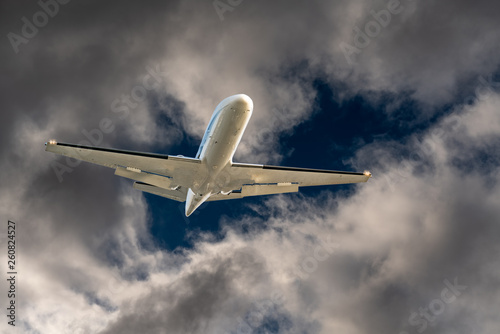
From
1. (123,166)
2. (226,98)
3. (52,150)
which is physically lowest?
(52,150)

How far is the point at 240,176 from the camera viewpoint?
41531mm

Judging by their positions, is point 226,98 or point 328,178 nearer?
point 226,98

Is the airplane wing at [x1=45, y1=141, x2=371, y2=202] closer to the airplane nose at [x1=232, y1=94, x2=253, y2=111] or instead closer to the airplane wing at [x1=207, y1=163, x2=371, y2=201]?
the airplane wing at [x1=207, y1=163, x2=371, y2=201]

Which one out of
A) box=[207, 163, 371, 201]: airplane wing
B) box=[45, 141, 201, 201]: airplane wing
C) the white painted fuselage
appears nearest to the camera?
the white painted fuselage

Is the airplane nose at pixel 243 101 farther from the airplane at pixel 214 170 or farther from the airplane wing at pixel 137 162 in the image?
the airplane wing at pixel 137 162

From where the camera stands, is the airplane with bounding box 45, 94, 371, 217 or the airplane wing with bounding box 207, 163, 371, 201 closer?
the airplane with bounding box 45, 94, 371, 217

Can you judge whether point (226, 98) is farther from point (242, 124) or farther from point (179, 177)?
point (179, 177)

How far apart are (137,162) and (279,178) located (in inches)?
657

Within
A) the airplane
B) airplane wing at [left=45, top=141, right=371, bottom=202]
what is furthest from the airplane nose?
airplane wing at [left=45, top=141, right=371, bottom=202]

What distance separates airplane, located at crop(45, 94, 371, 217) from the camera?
33.9 meters

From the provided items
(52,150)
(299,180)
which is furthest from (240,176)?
(52,150)

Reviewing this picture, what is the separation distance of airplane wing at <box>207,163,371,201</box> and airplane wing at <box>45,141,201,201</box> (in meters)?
4.96

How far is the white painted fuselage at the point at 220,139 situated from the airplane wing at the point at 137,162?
1.32m

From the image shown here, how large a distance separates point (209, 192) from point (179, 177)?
4260 mm
